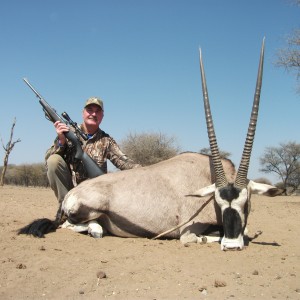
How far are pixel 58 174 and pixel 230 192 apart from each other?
2.33 meters

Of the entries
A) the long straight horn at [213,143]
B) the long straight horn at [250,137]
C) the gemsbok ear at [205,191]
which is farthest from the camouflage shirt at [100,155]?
the long straight horn at [250,137]

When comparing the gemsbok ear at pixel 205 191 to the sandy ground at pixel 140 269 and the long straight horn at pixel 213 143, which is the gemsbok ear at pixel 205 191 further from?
the sandy ground at pixel 140 269

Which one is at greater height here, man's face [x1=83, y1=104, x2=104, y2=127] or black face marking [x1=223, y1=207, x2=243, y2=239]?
man's face [x1=83, y1=104, x2=104, y2=127]

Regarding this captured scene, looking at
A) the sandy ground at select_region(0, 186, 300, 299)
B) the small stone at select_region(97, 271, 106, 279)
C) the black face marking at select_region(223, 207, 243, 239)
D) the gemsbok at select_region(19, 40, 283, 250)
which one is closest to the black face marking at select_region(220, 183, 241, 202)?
the gemsbok at select_region(19, 40, 283, 250)

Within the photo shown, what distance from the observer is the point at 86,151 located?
575cm

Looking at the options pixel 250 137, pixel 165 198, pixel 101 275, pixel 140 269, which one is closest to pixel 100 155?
pixel 165 198

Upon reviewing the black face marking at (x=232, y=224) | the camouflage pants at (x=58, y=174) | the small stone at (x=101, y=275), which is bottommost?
the small stone at (x=101, y=275)

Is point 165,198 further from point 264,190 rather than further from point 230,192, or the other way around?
point 264,190

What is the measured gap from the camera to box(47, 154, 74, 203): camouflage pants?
5.27 m

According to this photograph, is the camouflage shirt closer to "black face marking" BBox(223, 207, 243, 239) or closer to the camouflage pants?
the camouflage pants

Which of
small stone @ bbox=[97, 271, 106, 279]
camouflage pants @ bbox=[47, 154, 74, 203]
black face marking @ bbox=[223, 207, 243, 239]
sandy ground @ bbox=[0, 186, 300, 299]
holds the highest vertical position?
camouflage pants @ bbox=[47, 154, 74, 203]

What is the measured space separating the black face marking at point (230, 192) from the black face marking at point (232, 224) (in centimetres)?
13

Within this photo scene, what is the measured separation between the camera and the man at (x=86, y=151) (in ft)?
17.5

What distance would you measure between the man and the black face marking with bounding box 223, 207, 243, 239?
2.04 meters
